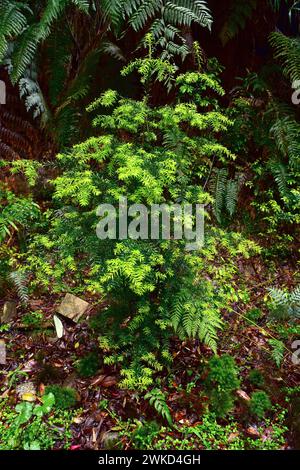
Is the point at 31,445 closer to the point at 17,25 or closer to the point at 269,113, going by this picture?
the point at 17,25

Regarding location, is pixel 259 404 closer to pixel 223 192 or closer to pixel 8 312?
pixel 223 192

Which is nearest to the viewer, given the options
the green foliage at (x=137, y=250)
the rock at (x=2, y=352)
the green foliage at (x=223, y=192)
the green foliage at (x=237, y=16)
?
the green foliage at (x=137, y=250)

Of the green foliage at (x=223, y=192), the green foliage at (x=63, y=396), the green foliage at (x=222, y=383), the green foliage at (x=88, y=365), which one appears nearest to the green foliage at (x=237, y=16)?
the green foliage at (x=223, y=192)

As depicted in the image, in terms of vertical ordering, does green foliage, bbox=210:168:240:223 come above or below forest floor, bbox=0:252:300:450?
above

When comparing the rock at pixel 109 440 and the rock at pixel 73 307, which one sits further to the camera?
the rock at pixel 73 307

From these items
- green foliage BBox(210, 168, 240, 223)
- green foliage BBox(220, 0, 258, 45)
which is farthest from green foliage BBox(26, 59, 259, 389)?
green foliage BBox(220, 0, 258, 45)

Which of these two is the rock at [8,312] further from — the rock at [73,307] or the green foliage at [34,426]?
the green foliage at [34,426]

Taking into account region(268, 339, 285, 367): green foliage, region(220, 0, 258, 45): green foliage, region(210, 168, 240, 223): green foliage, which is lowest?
region(268, 339, 285, 367): green foliage

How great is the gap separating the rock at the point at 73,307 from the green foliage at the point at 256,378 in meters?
1.42

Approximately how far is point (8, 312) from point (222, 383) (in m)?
1.91

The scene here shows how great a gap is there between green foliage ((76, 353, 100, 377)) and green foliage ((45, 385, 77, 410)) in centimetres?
14

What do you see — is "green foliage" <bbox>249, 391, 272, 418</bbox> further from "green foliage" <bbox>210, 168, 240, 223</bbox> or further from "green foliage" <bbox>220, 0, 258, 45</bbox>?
"green foliage" <bbox>220, 0, 258, 45</bbox>

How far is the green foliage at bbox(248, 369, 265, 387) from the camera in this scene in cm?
265

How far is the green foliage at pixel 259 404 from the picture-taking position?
8.05ft
